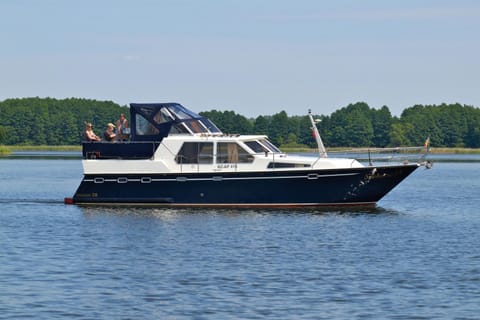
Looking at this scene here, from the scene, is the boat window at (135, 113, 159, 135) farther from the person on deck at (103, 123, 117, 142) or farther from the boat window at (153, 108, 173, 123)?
the person on deck at (103, 123, 117, 142)

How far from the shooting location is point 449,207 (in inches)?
1747

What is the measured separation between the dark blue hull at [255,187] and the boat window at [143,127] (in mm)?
2092

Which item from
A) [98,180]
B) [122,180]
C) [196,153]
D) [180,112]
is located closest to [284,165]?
[196,153]

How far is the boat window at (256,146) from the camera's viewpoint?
3928 centimetres

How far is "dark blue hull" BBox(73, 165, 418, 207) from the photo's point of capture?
38688 mm

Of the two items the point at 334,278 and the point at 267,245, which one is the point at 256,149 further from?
the point at 334,278

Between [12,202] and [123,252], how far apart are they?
59.1ft

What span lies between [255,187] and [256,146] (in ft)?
5.64

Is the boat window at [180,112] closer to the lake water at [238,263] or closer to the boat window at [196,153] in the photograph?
the boat window at [196,153]

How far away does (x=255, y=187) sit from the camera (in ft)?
127

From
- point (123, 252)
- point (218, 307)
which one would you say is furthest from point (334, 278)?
point (123, 252)

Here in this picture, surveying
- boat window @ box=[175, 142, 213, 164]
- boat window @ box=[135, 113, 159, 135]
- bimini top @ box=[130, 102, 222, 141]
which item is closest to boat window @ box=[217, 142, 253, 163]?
boat window @ box=[175, 142, 213, 164]

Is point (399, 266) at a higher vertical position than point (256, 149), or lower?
lower

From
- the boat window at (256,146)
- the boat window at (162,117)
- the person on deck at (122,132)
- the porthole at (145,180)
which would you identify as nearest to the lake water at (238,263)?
the porthole at (145,180)
